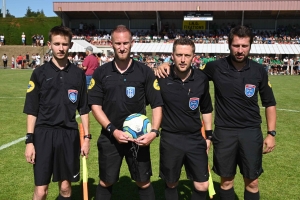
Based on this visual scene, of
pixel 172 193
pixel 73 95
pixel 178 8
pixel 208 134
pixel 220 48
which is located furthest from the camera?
pixel 178 8

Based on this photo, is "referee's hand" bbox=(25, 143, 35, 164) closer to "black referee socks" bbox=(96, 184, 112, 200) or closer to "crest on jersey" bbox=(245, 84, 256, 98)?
"black referee socks" bbox=(96, 184, 112, 200)

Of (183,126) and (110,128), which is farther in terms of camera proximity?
(183,126)

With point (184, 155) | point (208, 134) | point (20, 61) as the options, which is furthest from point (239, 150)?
point (20, 61)

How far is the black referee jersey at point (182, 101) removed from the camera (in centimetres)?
357

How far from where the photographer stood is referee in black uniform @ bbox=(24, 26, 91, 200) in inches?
129

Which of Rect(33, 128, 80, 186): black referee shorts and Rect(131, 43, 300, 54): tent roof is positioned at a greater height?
Rect(131, 43, 300, 54): tent roof

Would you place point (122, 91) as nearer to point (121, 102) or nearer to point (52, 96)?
point (121, 102)

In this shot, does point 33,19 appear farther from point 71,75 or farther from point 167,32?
point 71,75

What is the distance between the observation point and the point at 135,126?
129 inches

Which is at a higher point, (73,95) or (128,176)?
(73,95)

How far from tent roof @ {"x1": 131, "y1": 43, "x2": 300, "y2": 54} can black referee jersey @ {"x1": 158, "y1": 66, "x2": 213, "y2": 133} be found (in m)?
33.0

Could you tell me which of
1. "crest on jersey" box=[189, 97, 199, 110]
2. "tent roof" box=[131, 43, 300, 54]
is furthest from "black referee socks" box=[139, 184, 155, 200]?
"tent roof" box=[131, 43, 300, 54]

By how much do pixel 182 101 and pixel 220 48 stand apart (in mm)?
34090

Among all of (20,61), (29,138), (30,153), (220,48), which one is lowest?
(30,153)
